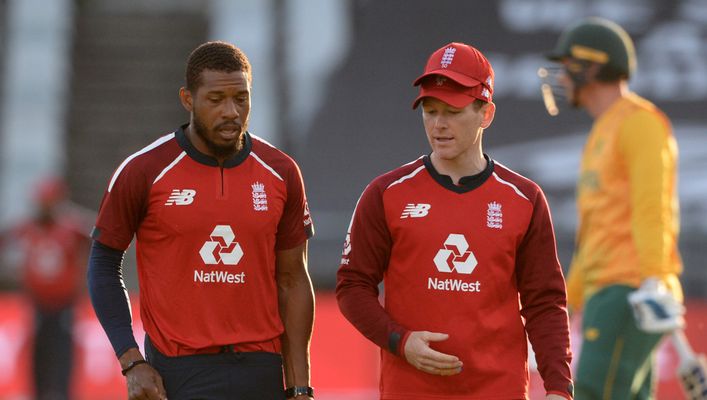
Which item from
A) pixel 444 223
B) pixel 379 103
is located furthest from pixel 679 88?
pixel 444 223

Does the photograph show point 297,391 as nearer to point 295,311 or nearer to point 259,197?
point 295,311

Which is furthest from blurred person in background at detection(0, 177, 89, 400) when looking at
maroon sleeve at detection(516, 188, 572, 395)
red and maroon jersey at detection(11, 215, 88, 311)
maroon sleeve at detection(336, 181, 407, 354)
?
maroon sleeve at detection(516, 188, 572, 395)

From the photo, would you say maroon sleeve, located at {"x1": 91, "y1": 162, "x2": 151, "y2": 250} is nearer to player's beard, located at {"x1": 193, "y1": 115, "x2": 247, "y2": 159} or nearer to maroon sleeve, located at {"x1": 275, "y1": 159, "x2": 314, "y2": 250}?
player's beard, located at {"x1": 193, "y1": 115, "x2": 247, "y2": 159}

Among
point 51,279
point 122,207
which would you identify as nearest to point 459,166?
point 122,207

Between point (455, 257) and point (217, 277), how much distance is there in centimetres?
85

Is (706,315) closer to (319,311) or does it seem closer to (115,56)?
(319,311)

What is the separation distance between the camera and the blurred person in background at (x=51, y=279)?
42.0ft

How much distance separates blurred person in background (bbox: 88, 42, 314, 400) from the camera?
5145mm

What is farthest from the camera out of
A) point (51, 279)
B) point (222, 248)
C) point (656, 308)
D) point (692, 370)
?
point (51, 279)

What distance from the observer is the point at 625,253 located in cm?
666

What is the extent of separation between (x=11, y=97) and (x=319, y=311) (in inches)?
233

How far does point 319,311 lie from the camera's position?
13.6 m

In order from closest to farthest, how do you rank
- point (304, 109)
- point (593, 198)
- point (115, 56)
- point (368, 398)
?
point (593, 198) → point (368, 398) → point (304, 109) → point (115, 56)

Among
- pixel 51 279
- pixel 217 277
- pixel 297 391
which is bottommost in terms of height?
pixel 51 279
